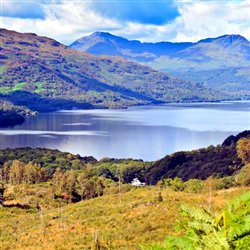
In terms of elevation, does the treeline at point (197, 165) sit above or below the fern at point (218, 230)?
below

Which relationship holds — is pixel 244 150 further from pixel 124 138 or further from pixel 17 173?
pixel 124 138

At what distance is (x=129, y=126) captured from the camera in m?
198

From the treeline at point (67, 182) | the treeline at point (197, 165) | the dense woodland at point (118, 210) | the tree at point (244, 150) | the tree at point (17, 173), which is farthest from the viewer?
the tree at point (17, 173)

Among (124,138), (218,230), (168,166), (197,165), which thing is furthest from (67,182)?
(124,138)

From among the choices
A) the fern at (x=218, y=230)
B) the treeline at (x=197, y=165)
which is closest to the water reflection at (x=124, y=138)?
the treeline at (x=197, y=165)

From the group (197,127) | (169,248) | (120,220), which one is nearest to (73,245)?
(120,220)

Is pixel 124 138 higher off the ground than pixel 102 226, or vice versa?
pixel 102 226

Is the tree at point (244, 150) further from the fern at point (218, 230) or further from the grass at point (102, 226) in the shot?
the fern at point (218, 230)

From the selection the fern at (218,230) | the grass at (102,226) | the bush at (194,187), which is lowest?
the bush at (194,187)

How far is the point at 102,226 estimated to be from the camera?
33.0 m

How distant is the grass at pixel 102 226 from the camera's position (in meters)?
28.3

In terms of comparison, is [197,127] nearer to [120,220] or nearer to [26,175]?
[26,175]

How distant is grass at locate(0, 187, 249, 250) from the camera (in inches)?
1116

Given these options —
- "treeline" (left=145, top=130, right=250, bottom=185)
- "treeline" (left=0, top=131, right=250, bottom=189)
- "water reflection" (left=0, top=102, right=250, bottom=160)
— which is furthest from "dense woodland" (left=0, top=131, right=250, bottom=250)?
"water reflection" (left=0, top=102, right=250, bottom=160)
